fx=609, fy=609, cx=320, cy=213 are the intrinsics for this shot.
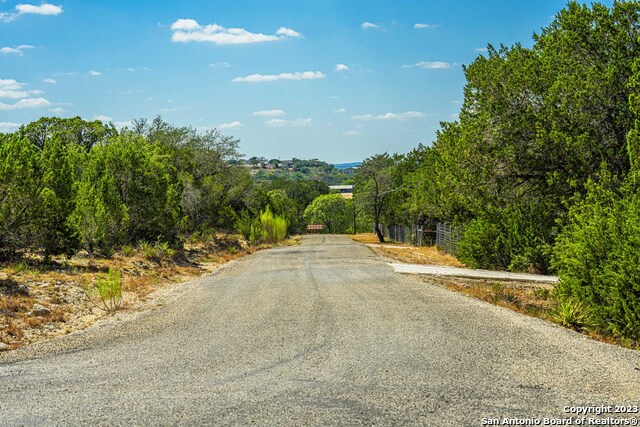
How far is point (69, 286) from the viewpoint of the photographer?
50.6 feet

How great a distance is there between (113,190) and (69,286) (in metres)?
8.65

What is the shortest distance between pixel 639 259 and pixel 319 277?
11.1m

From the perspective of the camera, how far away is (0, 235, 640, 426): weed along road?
6156 mm

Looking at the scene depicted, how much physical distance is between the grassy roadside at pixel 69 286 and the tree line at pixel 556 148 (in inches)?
430

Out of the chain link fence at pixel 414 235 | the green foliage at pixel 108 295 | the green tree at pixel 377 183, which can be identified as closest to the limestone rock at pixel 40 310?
the green foliage at pixel 108 295

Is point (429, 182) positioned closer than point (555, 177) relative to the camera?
No

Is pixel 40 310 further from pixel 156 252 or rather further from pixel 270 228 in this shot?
pixel 270 228

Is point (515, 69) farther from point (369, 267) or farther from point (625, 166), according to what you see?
point (369, 267)

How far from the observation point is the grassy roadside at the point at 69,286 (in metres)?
11.5

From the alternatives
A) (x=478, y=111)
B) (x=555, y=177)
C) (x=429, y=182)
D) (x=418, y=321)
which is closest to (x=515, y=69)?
(x=478, y=111)

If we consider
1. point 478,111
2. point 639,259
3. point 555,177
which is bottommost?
point 639,259

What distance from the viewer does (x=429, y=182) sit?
1740 inches

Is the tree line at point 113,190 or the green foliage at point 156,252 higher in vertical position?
the tree line at point 113,190

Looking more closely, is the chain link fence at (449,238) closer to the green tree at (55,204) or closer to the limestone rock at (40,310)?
the green tree at (55,204)
